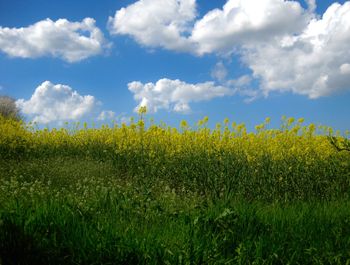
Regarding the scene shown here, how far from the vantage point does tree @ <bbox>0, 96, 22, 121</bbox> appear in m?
23.5

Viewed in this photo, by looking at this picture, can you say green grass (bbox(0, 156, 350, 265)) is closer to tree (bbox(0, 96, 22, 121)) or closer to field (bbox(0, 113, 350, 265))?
field (bbox(0, 113, 350, 265))

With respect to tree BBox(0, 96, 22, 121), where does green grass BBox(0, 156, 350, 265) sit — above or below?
below

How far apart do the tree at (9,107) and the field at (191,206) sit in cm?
1080

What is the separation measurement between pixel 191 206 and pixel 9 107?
19.6m

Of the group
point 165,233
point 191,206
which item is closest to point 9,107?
point 191,206

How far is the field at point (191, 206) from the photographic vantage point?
468 cm

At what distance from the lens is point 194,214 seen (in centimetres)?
594

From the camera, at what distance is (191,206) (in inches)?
260

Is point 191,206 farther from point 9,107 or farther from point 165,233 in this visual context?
point 9,107

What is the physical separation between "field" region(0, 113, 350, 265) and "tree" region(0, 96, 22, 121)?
1080 cm

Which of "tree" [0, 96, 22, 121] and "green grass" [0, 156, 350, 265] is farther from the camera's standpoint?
"tree" [0, 96, 22, 121]

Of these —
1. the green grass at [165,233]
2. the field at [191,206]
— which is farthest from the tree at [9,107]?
the green grass at [165,233]

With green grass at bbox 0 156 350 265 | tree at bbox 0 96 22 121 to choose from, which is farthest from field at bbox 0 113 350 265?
tree at bbox 0 96 22 121

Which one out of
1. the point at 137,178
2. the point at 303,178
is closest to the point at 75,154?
the point at 137,178
